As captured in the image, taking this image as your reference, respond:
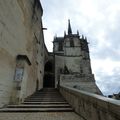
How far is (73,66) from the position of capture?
27406mm

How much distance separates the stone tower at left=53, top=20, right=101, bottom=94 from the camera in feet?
60.1

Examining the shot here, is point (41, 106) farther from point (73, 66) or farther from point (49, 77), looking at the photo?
point (73, 66)

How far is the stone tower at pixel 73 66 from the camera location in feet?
60.1

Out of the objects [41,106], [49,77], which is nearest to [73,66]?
[49,77]

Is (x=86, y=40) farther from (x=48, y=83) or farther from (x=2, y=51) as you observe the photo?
(x=2, y=51)

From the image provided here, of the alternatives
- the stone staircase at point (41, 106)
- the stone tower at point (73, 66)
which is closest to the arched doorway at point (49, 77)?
the stone tower at point (73, 66)

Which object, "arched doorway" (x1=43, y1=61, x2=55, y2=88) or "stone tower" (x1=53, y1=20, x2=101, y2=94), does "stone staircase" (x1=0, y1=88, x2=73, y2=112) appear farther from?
"arched doorway" (x1=43, y1=61, x2=55, y2=88)

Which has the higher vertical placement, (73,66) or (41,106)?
(73,66)

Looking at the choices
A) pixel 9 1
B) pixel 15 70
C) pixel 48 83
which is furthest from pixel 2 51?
pixel 48 83

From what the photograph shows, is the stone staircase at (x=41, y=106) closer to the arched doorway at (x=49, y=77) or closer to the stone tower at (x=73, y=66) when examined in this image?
the stone tower at (x=73, y=66)

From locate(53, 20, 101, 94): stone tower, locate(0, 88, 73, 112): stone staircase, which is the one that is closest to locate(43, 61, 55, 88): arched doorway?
locate(53, 20, 101, 94): stone tower

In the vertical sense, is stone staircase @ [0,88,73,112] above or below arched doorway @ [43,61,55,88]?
below

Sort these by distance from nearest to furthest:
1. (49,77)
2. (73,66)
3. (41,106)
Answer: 1. (41,106)
2. (49,77)
3. (73,66)

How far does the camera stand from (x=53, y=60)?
84.6ft
